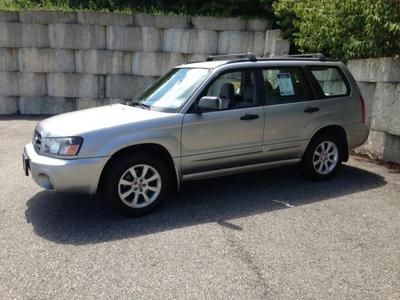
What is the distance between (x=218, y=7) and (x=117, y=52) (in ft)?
10.2

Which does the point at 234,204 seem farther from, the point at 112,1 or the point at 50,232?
the point at 112,1

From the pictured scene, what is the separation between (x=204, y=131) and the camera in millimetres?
5000

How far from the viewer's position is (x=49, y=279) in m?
3.39

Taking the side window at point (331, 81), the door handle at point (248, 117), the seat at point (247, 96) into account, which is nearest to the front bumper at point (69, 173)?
the door handle at point (248, 117)

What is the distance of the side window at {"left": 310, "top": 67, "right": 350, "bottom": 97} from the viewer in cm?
610

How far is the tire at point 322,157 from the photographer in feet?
19.5

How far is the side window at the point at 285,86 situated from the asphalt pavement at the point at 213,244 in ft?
3.97

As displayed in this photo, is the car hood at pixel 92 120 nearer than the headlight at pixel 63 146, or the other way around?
the headlight at pixel 63 146

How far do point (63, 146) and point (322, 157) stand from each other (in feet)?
11.8

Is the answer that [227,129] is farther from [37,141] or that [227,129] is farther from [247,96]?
[37,141]

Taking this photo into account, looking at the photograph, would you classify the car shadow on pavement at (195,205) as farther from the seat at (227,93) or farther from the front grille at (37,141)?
the seat at (227,93)

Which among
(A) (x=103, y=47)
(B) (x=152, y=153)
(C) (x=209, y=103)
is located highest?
(A) (x=103, y=47)

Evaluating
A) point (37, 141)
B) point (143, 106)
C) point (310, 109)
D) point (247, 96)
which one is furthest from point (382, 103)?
point (37, 141)

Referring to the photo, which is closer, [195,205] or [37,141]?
[37,141]
